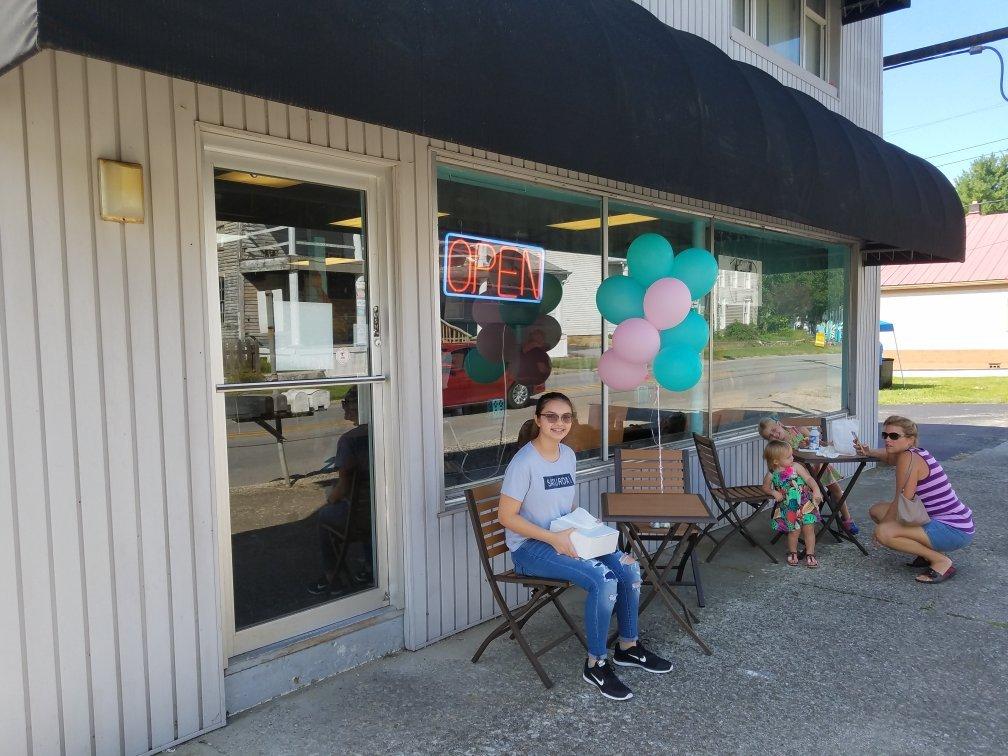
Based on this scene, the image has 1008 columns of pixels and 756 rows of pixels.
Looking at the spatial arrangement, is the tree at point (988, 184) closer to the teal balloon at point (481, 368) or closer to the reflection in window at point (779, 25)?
the reflection in window at point (779, 25)

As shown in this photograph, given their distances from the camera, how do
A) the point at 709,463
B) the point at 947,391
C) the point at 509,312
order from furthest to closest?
1. the point at 947,391
2. the point at 709,463
3. the point at 509,312

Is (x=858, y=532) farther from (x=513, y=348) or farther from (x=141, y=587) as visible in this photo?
(x=141, y=587)

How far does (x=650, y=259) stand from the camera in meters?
4.16

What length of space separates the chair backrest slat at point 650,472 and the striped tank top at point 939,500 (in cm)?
154

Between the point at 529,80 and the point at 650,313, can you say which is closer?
the point at 529,80

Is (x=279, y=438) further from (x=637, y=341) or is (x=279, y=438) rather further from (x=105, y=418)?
(x=637, y=341)

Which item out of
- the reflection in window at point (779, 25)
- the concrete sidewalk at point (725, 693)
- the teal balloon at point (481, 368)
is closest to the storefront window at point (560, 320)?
the teal balloon at point (481, 368)

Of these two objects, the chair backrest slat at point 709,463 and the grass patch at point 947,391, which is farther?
the grass patch at point 947,391

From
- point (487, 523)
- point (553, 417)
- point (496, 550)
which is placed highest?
point (553, 417)

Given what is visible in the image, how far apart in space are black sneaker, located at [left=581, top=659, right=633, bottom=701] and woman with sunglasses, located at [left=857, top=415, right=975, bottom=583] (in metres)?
2.58

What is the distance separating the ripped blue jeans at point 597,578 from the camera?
3.23 meters

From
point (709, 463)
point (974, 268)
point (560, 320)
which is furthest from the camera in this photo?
point (974, 268)

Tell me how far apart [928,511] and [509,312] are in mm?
3063

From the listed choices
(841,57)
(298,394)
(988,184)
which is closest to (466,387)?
(298,394)
